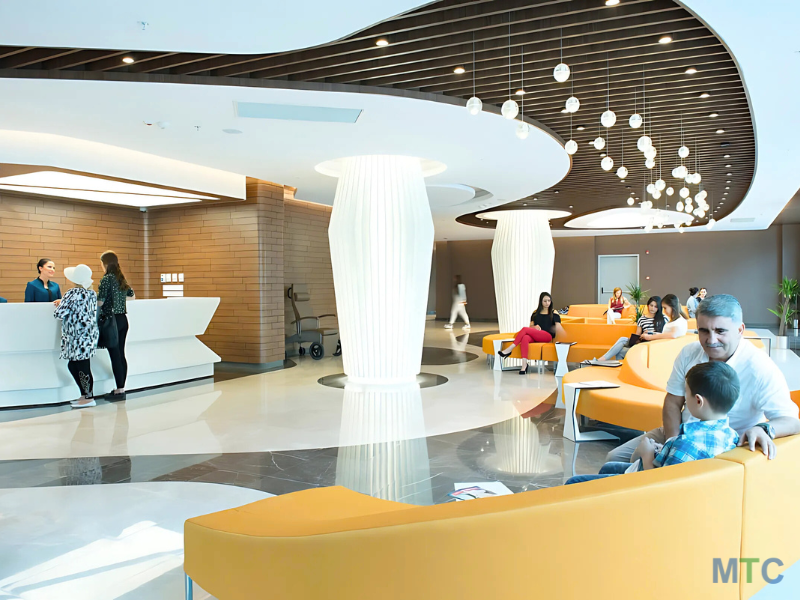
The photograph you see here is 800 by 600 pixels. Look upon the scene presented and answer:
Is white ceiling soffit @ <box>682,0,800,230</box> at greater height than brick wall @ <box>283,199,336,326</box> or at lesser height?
greater

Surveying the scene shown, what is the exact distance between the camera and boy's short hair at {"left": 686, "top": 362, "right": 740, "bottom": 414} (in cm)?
220

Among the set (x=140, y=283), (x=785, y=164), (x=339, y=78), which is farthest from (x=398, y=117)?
(x=140, y=283)

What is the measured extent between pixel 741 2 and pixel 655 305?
480 cm

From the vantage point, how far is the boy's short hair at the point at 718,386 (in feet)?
7.22

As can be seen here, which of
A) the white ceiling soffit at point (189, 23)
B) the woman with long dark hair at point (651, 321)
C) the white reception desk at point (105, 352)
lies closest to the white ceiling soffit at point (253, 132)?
the white ceiling soffit at point (189, 23)

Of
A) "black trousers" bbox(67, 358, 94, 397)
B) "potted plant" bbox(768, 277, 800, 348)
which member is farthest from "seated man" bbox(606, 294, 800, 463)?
"potted plant" bbox(768, 277, 800, 348)

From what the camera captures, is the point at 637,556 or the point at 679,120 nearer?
the point at 637,556

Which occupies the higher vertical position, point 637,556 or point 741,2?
point 741,2

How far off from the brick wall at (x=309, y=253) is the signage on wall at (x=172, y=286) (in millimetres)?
2078

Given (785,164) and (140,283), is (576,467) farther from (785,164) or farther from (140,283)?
(140,283)

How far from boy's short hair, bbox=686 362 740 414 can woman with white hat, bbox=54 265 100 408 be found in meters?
6.81

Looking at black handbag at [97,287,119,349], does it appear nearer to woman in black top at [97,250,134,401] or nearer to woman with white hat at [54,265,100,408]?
woman in black top at [97,250,134,401]

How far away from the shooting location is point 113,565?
2.97 meters

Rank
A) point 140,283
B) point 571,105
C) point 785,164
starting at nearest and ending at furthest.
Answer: point 571,105, point 785,164, point 140,283
